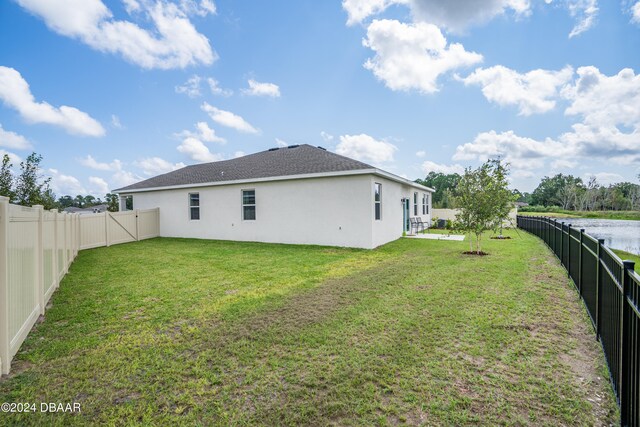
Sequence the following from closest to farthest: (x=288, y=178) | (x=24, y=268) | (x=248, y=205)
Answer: (x=24, y=268) → (x=288, y=178) → (x=248, y=205)

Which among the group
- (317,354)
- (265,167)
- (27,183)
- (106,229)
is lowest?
(317,354)

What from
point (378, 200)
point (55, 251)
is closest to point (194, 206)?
point (55, 251)

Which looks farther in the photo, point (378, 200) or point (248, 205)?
point (248, 205)

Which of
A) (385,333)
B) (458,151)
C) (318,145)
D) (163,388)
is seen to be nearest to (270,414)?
(163,388)

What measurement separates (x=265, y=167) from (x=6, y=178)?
11.9 metres

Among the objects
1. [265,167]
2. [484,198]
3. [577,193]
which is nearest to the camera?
[484,198]

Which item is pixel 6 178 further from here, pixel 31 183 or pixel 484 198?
pixel 484 198

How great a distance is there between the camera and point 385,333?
3.76 m

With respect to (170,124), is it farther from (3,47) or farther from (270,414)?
(270,414)

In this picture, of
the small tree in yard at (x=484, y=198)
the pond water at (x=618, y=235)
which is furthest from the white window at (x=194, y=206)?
the pond water at (x=618, y=235)

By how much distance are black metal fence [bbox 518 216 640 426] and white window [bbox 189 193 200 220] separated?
51.3 feet

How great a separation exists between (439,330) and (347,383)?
5.75ft

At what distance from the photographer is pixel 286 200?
13.0 metres

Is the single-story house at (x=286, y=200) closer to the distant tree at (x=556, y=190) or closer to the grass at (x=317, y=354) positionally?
the grass at (x=317, y=354)
